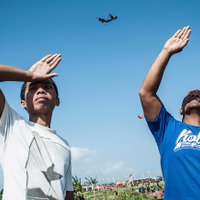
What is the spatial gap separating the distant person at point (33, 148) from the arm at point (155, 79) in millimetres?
1009

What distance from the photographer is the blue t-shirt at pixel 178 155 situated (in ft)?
7.89

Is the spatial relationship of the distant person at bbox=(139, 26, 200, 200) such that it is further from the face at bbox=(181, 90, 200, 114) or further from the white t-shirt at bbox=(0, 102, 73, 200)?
the white t-shirt at bbox=(0, 102, 73, 200)

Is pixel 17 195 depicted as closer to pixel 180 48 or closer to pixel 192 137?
pixel 192 137

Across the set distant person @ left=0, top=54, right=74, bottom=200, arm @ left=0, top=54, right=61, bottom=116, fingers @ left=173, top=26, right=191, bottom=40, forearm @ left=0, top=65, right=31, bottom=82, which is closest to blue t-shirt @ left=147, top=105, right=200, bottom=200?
fingers @ left=173, top=26, right=191, bottom=40

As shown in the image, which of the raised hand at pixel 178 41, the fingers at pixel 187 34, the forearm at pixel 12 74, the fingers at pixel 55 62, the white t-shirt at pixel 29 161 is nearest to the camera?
the white t-shirt at pixel 29 161

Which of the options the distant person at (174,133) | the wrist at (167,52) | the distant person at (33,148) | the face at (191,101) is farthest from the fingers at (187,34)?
the distant person at (33,148)

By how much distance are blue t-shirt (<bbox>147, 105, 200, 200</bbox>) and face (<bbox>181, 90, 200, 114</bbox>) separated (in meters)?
0.29

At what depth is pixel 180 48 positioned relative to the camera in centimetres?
281

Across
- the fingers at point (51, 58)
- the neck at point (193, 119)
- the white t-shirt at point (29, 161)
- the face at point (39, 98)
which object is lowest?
the white t-shirt at point (29, 161)

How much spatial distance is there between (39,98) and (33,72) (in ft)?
0.84

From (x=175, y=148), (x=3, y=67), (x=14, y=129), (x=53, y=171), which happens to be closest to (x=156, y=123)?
(x=175, y=148)

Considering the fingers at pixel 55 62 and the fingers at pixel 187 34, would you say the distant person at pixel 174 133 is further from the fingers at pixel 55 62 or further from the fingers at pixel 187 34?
the fingers at pixel 55 62

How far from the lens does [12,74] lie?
77.2 inches

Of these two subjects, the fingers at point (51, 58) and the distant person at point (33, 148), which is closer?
the distant person at point (33, 148)
